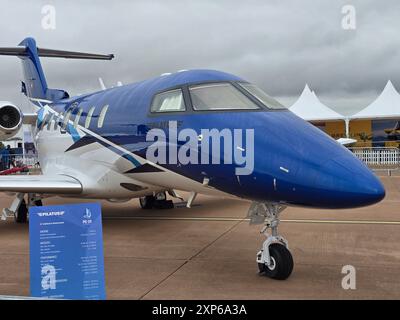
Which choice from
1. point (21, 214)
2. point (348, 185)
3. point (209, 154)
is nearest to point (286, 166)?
point (348, 185)

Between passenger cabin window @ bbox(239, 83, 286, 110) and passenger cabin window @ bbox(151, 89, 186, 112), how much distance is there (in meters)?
0.93

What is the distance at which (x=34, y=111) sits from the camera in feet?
51.0

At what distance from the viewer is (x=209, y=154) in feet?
19.7

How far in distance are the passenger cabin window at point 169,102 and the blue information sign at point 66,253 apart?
8.92 feet

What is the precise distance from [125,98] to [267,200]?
397 cm

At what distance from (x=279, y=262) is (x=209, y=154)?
159 centimetres

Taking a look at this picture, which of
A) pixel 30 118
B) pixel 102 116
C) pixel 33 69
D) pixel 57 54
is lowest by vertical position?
pixel 102 116

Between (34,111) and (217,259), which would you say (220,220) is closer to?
(217,259)

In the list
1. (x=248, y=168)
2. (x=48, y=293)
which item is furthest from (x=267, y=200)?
(x=48, y=293)

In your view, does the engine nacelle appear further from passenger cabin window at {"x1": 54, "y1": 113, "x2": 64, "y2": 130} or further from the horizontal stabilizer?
the horizontal stabilizer

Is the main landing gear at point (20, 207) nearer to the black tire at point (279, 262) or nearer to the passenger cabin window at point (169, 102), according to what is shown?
the passenger cabin window at point (169, 102)

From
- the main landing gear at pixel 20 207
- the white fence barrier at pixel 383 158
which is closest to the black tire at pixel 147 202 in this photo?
the main landing gear at pixel 20 207

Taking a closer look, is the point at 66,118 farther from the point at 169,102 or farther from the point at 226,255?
the point at 226,255
